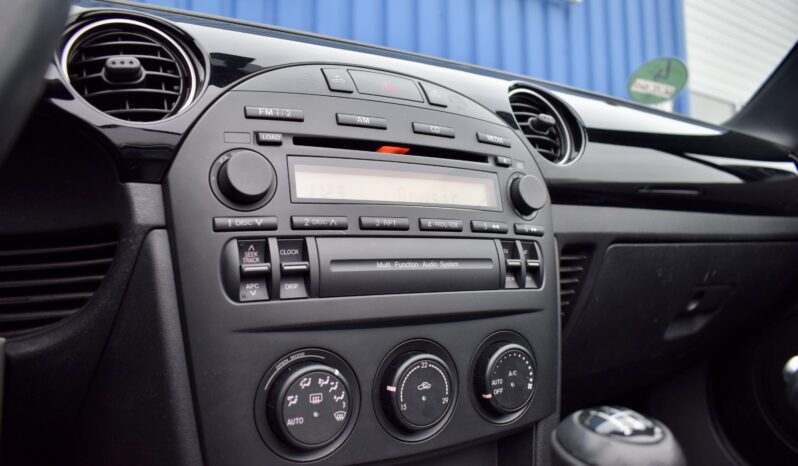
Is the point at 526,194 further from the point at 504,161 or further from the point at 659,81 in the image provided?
the point at 659,81

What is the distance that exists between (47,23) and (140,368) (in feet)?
1.14

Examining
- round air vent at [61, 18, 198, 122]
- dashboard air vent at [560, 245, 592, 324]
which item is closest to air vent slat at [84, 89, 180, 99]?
round air vent at [61, 18, 198, 122]

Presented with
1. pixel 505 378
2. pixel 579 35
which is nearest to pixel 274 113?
pixel 505 378

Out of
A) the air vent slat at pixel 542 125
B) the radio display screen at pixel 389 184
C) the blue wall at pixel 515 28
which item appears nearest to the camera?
the radio display screen at pixel 389 184

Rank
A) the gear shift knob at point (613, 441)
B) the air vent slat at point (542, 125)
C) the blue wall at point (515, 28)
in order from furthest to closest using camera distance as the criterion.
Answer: the blue wall at point (515, 28) → the air vent slat at point (542, 125) → the gear shift knob at point (613, 441)

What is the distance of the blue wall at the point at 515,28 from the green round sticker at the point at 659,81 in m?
0.68

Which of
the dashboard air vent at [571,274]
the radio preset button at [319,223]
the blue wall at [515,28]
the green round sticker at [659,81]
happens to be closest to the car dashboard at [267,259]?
the radio preset button at [319,223]

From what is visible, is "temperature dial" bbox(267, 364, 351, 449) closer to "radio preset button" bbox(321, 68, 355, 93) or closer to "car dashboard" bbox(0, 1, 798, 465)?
"car dashboard" bbox(0, 1, 798, 465)

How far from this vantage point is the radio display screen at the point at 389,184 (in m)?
0.59

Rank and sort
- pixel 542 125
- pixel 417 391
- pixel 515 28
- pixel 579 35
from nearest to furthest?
pixel 417 391 < pixel 542 125 < pixel 515 28 < pixel 579 35

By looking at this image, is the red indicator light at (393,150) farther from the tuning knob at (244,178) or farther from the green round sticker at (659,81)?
the green round sticker at (659,81)

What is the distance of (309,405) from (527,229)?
36 cm

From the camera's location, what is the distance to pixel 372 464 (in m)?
0.60

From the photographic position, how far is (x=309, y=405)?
0.55 metres
